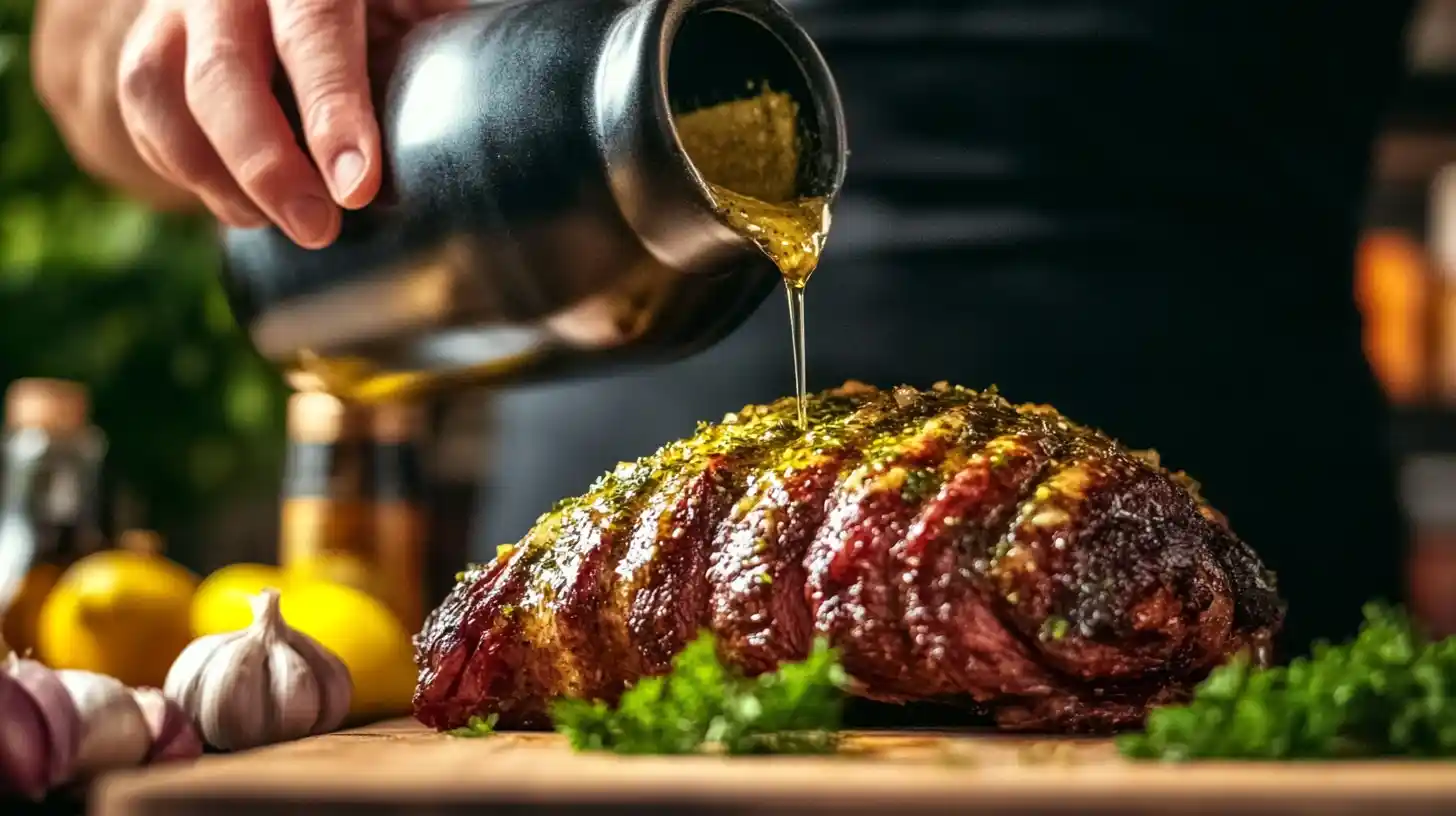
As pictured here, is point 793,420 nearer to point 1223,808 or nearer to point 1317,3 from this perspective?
point 1223,808

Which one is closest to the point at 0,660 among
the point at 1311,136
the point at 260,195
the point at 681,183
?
the point at 260,195

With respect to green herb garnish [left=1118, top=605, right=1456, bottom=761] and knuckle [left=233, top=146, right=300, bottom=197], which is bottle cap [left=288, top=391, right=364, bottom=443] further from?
green herb garnish [left=1118, top=605, right=1456, bottom=761]

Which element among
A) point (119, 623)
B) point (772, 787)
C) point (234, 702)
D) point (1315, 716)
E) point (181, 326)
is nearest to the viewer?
point (772, 787)

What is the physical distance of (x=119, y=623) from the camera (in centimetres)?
214

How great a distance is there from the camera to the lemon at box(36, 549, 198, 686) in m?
2.12

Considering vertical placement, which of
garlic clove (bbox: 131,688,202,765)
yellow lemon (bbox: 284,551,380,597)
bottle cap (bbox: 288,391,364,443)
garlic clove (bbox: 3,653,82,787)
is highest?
bottle cap (bbox: 288,391,364,443)

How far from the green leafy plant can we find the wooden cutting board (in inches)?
126

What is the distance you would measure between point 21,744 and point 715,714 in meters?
0.54

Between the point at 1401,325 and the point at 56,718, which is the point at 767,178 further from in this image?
the point at 1401,325

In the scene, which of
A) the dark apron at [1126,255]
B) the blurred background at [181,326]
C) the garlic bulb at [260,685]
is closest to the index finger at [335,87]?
the garlic bulb at [260,685]

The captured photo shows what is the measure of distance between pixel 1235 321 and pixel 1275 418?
0.51ft

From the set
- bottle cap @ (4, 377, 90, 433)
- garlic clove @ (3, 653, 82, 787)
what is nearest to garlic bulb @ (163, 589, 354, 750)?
garlic clove @ (3, 653, 82, 787)

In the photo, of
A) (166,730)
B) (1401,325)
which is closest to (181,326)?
(166,730)

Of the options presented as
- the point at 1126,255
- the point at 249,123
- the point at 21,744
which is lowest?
the point at 21,744
